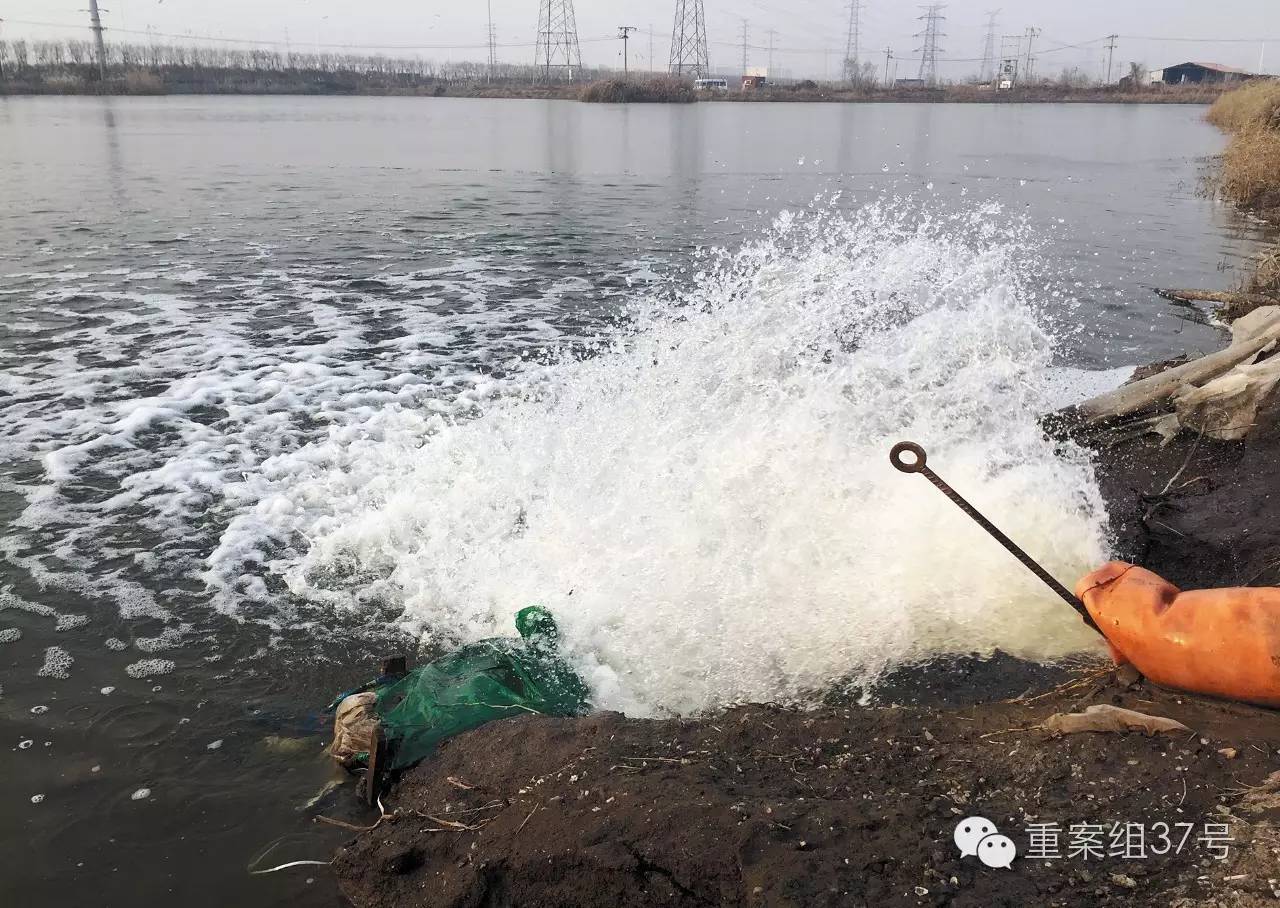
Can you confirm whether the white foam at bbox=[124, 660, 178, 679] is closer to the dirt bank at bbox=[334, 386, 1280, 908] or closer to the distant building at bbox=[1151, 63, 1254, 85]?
the dirt bank at bbox=[334, 386, 1280, 908]

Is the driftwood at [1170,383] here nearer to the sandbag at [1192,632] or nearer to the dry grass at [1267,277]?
the sandbag at [1192,632]

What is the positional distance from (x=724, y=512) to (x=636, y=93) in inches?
3352

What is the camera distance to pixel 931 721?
407cm

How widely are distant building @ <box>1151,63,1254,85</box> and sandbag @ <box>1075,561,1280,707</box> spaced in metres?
140

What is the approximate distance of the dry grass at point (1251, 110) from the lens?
2844 centimetres

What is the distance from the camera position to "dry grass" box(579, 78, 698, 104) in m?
82.9

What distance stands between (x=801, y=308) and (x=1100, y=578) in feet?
18.0

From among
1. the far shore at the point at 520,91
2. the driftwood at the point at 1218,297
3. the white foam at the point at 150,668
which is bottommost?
the white foam at the point at 150,668

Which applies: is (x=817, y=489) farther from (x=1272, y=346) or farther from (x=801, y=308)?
(x=1272, y=346)

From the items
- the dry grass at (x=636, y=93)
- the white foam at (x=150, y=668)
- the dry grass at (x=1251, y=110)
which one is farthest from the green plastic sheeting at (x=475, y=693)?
the dry grass at (x=636, y=93)

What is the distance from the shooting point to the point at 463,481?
24.5ft

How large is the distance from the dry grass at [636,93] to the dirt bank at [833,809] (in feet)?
282

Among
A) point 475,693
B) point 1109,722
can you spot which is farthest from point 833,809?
point 475,693

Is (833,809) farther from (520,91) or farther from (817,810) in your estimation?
(520,91)
